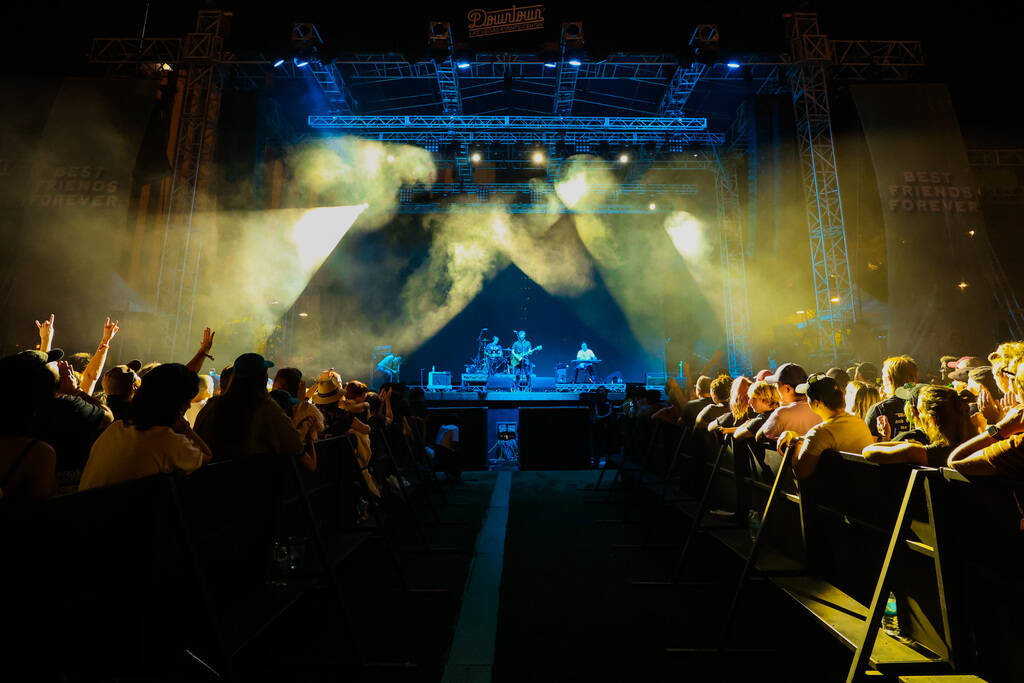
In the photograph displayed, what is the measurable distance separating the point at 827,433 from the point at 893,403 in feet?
4.39

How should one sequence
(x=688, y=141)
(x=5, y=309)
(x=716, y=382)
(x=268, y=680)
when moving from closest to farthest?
1. (x=268, y=680)
2. (x=716, y=382)
3. (x=5, y=309)
4. (x=688, y=141)

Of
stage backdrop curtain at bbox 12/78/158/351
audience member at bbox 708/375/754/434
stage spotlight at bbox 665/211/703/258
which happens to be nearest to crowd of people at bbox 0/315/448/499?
audience member at bbox 708/375/754/434

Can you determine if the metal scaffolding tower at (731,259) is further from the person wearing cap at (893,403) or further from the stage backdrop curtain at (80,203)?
the stage backdrop curtain at (80,203)

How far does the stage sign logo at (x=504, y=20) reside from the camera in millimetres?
9219

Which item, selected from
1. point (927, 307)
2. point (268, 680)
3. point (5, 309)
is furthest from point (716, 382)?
point (5, 309)

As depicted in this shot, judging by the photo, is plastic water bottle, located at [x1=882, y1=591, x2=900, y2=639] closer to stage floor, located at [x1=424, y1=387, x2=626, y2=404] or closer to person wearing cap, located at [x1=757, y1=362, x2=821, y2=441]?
person wearing cap, located at [x1=757, y1=362, x2=821, y2=441]

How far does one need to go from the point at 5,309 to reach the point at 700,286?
1600cm

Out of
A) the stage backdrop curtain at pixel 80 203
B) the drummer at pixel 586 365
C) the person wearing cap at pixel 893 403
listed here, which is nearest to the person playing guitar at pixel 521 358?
the drummer at pixel 586 365

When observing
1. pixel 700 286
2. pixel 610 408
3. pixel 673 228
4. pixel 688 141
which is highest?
pixel 688 141

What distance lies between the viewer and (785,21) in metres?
9.48

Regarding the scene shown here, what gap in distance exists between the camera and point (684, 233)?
51.7ft

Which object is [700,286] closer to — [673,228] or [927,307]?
[673,228]

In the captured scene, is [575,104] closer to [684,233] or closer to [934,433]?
[684,233]

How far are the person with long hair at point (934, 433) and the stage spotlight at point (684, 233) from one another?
13791 millimetres
